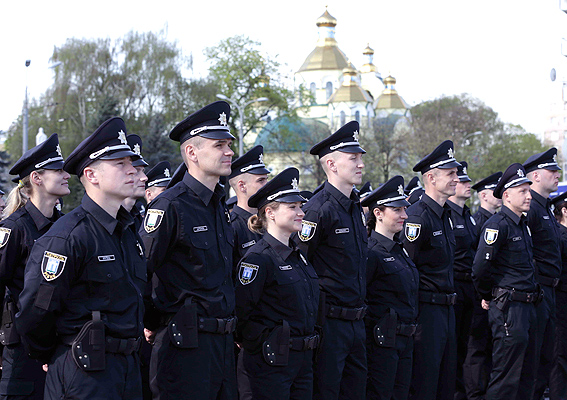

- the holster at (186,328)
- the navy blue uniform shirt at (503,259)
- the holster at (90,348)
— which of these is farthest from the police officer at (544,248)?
the holster at (90,348)

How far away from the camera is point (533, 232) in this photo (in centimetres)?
923

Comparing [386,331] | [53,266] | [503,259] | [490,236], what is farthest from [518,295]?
[53,266]

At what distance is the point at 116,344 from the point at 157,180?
514cm

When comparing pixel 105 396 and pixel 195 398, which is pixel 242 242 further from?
pixel 105 396

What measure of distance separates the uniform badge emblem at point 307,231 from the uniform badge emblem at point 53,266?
280 cm

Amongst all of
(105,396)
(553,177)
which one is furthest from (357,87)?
(105,396)

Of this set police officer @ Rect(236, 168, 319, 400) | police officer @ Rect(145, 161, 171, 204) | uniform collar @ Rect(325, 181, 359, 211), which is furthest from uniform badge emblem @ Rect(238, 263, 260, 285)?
police officer @ Rect(145, 161, 171, 204)

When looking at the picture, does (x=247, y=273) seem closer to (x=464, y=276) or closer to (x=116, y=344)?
(x=116, y=344)

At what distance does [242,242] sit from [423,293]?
1.97 meters

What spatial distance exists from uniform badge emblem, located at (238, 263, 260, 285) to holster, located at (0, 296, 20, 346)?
5.57 feet

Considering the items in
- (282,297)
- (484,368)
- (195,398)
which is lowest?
(484,368)

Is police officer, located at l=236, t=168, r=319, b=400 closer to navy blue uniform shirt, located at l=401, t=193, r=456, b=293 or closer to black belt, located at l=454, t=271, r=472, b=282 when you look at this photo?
navy blue uniform shirt, located at l=401, t=193, r=456, b=293

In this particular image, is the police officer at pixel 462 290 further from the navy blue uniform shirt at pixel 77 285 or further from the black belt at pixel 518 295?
the navy blue uniform shirt at pixel 77 285

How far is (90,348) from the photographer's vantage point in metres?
4.09
